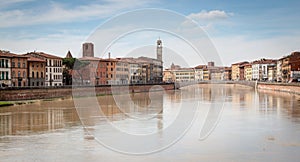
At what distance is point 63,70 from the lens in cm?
5650

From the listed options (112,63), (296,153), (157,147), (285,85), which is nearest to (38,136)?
(157,147)

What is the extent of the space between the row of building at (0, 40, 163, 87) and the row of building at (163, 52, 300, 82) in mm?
24553

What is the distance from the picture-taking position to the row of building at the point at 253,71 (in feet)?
233

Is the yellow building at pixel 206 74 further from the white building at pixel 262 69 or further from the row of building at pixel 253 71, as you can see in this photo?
the white building at pixel 262 69

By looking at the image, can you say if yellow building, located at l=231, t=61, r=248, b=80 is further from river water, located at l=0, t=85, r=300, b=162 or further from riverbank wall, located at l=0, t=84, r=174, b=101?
river water, located at l=0, t=85, r=300, b=162

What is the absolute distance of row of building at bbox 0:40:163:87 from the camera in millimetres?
43500

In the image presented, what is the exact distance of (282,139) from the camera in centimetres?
1554

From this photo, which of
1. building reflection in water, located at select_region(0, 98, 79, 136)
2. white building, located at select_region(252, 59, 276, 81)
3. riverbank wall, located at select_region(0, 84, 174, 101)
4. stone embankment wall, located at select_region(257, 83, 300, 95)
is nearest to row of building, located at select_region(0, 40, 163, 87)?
riverbank wall, located at select_region(0, 84, 174, 101)

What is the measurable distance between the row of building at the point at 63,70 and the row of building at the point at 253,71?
80.6ft

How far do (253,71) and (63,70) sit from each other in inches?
2497

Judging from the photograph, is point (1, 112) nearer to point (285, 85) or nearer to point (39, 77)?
point (39, 77)

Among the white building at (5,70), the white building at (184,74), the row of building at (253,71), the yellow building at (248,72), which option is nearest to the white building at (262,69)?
the row of building at (253,71)

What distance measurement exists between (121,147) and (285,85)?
151ft

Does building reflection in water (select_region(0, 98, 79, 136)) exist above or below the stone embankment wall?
below
